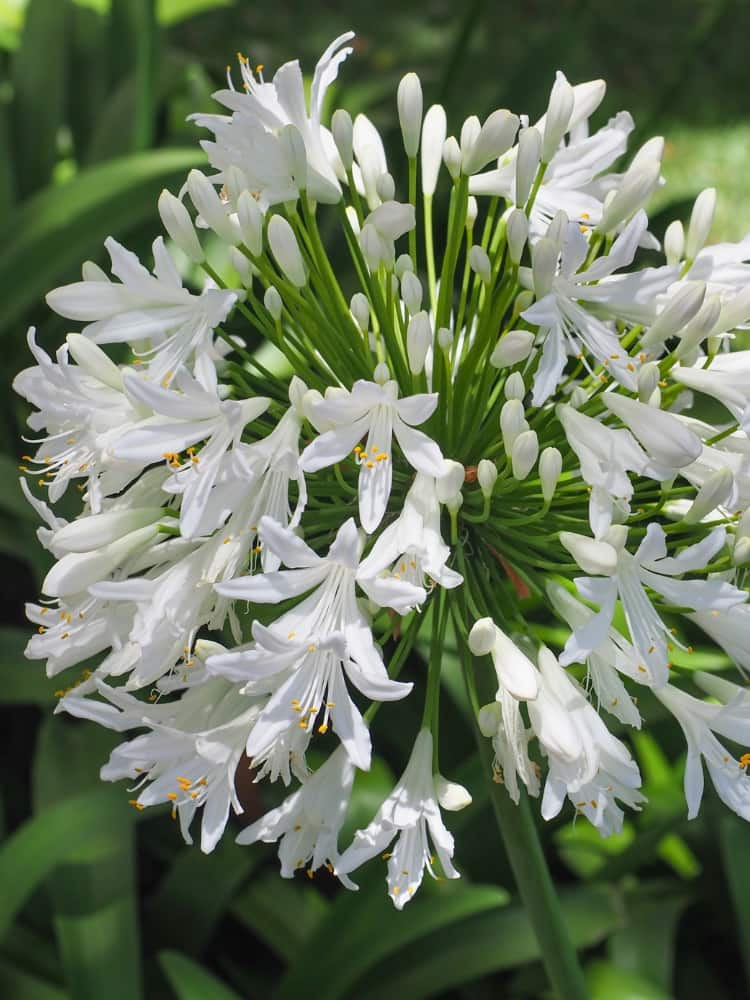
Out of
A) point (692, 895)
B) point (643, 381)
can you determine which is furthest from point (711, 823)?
point (643, 381)

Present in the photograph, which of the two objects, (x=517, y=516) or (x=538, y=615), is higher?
(x=517, y=516)

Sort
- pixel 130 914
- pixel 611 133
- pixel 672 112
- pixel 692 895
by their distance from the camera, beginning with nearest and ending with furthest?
1. pixel 611 133
2. pixel 130 914
3. pixel 692 895
4. pixel 672 112

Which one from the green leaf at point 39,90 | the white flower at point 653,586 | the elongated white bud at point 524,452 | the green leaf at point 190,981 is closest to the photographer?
the white flower at point 653,586

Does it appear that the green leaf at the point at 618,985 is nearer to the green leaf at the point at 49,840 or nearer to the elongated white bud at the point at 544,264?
the green leaf at the point at 49,840

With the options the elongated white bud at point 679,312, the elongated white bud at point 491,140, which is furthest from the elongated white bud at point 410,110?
the elongated white bud at point 679,312

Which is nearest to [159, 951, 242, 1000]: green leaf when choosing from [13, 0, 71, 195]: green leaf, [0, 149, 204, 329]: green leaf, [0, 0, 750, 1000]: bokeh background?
[0, 0, 750, 1000]: bokeh background

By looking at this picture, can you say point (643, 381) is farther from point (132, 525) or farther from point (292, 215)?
point (132, 525)

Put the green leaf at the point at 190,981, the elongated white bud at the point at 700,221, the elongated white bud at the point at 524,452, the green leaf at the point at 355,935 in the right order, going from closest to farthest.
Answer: the elongated white bud at the point at 524,452
the elongated white bud at the point at 700,221
the green leaf at the point at 190,981
the green leaf at the point at 355,935
